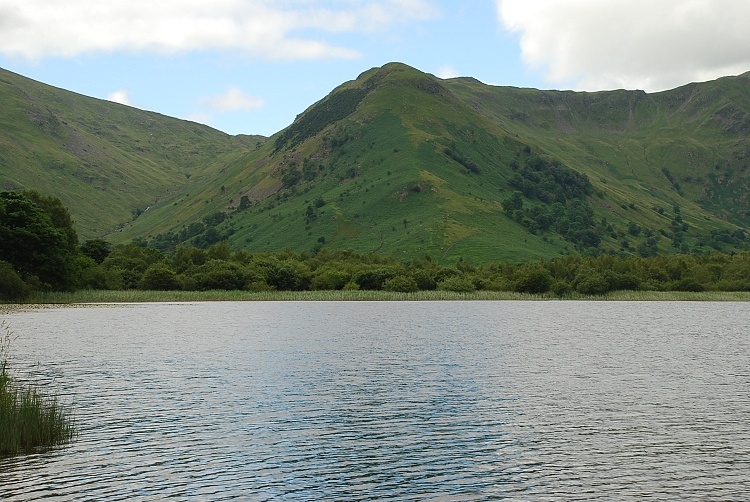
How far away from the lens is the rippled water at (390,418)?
100 ft

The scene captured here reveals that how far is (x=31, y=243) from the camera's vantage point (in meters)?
154

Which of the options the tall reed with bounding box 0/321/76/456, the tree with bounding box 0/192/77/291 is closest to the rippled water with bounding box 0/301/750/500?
the tall reed with bounding box 0/321/76/456

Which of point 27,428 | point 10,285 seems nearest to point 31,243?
point 10,285

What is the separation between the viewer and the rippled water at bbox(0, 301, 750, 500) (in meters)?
30.5

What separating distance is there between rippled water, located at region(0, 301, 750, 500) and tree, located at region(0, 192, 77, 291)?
6596cm

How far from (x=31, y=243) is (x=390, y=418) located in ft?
436

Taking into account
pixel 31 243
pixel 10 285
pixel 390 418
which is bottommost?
pixel 390 418

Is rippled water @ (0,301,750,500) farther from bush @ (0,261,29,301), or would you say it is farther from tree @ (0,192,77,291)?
tree @ (0,192,77,291)

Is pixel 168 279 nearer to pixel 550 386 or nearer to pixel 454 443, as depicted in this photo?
pixel 550 386

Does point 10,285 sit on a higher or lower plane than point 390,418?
higher

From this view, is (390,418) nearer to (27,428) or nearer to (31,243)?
(27,428)

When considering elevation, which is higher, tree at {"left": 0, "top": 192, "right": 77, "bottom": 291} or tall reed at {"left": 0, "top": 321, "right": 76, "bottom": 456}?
tree at {"left": 0, "top": 192, "right": 77, "bottom": 291}

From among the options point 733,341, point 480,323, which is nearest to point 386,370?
point 733,341

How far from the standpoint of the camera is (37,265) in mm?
158125
